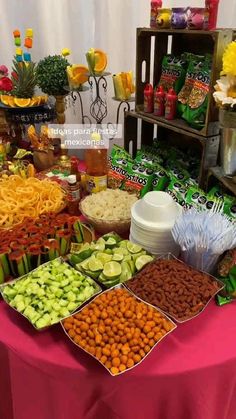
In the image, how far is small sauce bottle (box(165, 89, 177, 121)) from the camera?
1.23 m

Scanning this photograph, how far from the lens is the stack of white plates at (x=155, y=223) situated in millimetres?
995

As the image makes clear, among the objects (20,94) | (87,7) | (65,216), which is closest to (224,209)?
(65,216)

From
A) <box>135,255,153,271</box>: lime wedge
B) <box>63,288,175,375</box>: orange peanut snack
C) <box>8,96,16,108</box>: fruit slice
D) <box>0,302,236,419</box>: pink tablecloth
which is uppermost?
<box>8,96,16,108</box>: fruit slice

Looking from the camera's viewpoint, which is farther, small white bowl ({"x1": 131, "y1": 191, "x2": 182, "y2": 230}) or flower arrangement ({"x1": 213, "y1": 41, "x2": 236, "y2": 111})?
small white bowl ({"x1": 131, "y1": 191, "x2": 182, "y2": 230})

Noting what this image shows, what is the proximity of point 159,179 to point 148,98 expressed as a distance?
1.05ft

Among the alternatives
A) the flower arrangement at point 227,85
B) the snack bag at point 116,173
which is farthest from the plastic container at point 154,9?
the snack bag at point 116,173

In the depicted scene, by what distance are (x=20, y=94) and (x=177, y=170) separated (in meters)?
0.86

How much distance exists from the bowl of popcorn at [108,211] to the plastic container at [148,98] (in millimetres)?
355

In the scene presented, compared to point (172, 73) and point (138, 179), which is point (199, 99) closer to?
point (172, 73)

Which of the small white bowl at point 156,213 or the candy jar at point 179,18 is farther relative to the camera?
the candy jar at point 179,18

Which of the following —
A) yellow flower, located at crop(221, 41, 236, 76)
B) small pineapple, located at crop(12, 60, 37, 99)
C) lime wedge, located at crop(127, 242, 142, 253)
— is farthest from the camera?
small pineapple, located at crop(12, 60, 37, 99)

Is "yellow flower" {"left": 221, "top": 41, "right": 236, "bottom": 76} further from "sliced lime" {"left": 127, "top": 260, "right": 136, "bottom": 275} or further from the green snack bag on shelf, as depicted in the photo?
"sliced lime" {"left": 127, "top": 260, "right": 136, "bottom": 275}

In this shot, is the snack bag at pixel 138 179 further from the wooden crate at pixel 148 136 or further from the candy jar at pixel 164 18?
the candy jar at pixel 164 18

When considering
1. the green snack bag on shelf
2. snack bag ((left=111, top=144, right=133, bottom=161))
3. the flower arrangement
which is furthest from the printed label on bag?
the flower arrangement
